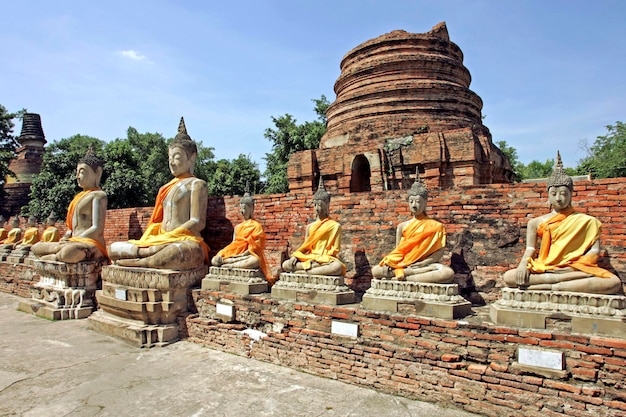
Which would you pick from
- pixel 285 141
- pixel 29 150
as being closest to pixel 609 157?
pixel 285 141

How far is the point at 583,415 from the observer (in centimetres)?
356

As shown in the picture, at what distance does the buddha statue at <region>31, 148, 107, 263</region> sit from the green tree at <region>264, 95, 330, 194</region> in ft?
34.6

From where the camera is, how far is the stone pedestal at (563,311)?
12.0 ft

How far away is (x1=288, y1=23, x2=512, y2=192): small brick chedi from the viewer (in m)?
10.0

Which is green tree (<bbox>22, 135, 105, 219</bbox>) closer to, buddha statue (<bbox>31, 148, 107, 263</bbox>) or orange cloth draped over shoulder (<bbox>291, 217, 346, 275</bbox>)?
buddha statue (<bbox>31, 148, 107, 263</bbox>)

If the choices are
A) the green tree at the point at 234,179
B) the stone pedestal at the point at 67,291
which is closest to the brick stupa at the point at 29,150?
the green tree at the point at 234,179

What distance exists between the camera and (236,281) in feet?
20.8

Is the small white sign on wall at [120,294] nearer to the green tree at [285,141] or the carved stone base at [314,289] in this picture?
the carved stone base at [314,289]

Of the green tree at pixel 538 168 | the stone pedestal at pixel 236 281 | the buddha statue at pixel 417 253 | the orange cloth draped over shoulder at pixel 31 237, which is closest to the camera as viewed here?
the buddha statue at pixel 417 253

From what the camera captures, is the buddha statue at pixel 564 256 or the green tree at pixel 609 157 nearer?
the buddha statue at pixel 564 256

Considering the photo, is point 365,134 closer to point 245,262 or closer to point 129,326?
point 245,262

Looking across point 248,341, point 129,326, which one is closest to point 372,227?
point 248,341

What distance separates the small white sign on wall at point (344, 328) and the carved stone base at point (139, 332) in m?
2.79

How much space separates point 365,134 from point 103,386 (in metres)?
8.91
